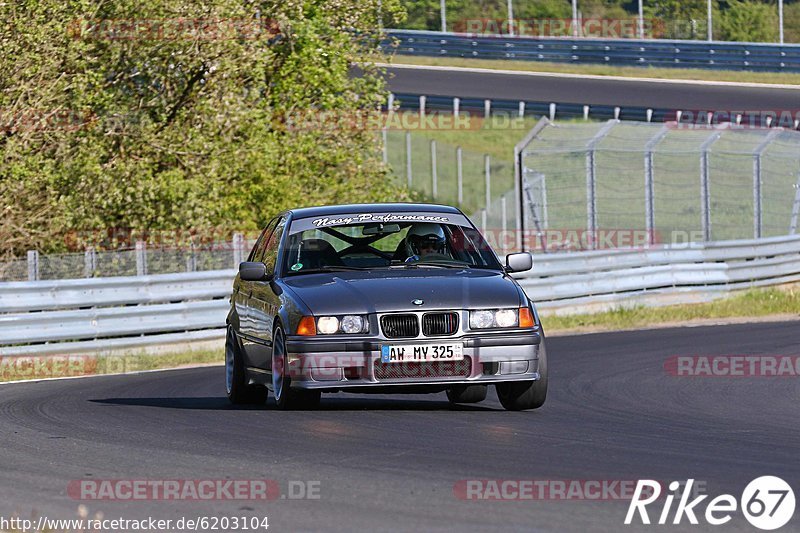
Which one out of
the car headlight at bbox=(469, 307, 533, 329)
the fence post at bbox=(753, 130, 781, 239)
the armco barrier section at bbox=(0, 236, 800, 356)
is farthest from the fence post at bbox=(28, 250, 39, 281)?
the fence post at bbox=(753, 130, 781, 239)

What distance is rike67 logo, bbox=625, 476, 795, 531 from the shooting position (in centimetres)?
637

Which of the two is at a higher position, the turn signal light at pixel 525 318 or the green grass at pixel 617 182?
the turn signal light at pixel 525 318

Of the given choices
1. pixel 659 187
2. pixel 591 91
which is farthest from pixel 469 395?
pixel 591 91

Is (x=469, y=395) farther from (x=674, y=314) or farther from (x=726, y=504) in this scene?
(x=674, y=314)

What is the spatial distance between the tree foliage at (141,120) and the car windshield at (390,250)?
11587 millimetres

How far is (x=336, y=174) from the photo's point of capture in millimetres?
30266

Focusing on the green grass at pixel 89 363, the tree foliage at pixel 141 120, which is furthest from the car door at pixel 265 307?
the tree foliage at pixel 141 120

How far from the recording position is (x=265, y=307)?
11.4 metres

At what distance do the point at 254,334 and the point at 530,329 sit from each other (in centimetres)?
247

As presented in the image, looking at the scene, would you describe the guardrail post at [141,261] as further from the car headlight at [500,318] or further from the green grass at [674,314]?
the car headlight at [500,318]

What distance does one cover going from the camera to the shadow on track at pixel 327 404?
11281 mm

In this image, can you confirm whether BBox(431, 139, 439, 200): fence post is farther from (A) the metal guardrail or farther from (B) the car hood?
A: (B) the car hood

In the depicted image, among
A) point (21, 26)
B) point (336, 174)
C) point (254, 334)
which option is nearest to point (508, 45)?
point (336, 174)

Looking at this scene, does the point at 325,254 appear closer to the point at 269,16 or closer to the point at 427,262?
the point at 427,262
